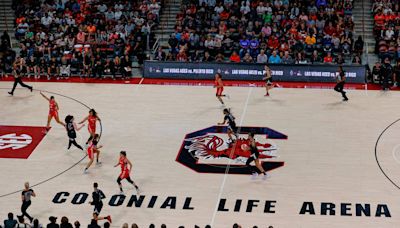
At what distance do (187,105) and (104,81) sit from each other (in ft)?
17.8

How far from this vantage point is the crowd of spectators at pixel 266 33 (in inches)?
→ 1647

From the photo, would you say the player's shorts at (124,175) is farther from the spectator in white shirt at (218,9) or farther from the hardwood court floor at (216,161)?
the spectator in white shirt at (218,9)

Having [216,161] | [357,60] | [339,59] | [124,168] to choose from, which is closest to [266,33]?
[339,59]

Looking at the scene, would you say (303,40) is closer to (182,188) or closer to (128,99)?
(128,99)

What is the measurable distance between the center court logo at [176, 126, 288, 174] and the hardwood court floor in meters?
0.30

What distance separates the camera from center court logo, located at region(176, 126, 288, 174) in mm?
31297

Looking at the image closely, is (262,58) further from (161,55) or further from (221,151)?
(221,151)

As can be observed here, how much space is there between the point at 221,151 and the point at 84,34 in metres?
14.0

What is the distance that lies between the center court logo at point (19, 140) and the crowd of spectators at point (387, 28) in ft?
56.1

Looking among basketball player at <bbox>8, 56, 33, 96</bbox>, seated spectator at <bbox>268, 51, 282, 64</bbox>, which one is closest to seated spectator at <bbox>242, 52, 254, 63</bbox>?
seated spectator at <bbox>268, 51, 282, 64</bbox>

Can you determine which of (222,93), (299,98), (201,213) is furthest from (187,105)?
(201,213)

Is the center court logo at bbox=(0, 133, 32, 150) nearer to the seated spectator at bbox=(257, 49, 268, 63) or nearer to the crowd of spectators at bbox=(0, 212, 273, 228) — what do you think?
the crowd of spectators at bbox=(0, 212, 273, 228)

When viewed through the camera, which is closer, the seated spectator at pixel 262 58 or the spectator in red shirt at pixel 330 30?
the seated spectator at pixel 262 58

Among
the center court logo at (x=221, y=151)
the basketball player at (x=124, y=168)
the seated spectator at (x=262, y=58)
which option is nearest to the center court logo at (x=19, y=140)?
the basketball player at (x=124, y=168)
